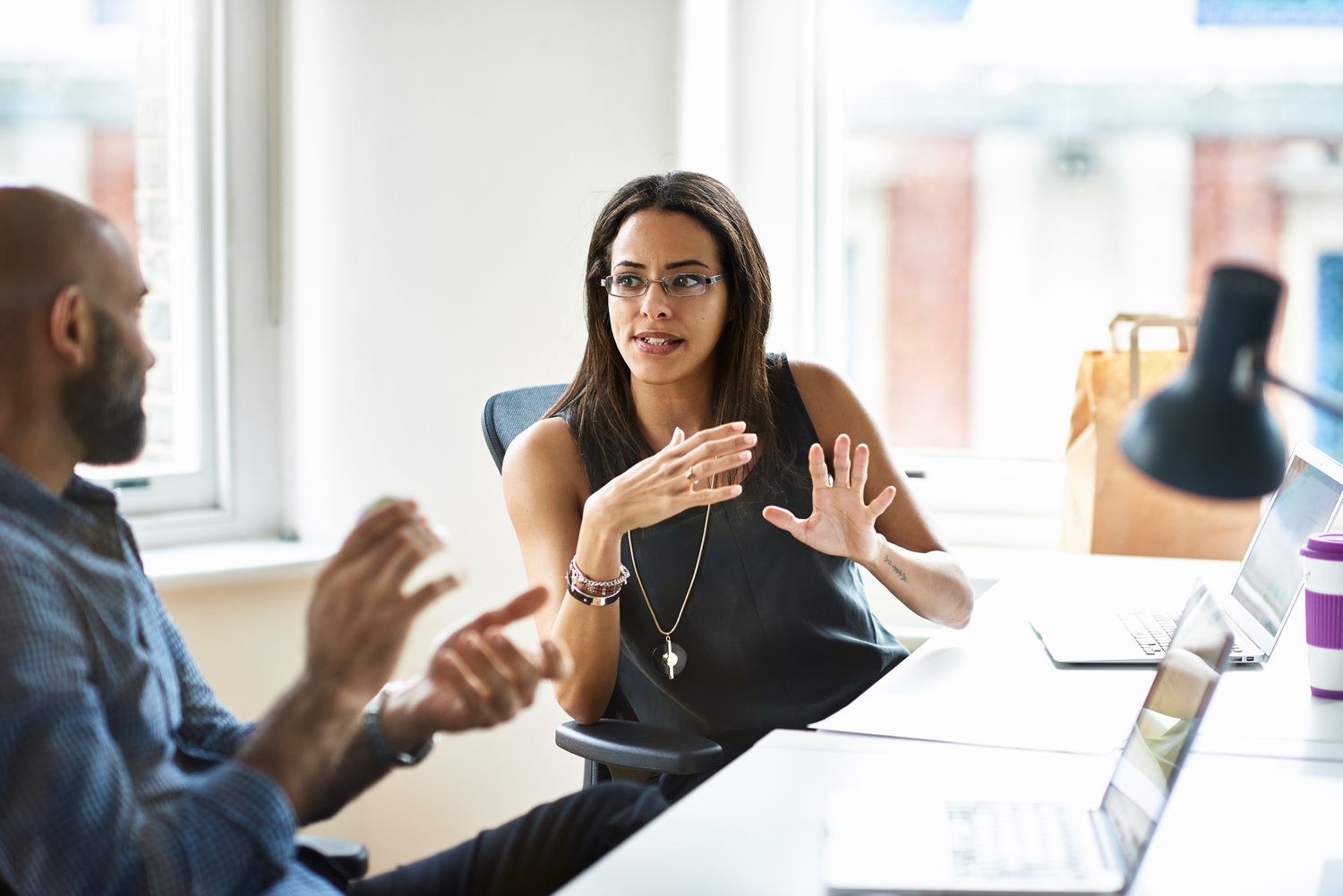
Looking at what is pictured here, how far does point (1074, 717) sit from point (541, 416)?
855mm

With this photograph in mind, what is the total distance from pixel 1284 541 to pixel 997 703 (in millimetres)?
520

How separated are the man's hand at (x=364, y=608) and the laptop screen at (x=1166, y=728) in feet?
1.93

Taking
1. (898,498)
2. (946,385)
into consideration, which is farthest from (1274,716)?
(946,385)

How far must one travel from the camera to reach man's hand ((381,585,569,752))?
92cm

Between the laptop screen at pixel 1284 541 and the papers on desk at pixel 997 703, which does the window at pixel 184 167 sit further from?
the laptop screen at pixel 1284 541

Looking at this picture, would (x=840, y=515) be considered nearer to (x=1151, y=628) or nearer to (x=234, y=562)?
(x=1151, y=628)

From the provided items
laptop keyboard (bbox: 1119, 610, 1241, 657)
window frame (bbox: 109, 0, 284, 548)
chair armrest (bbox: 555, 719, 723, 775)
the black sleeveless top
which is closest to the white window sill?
window frame (bbox: 109, 0, 284, 548)

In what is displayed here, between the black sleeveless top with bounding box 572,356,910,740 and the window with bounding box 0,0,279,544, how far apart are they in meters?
0.61

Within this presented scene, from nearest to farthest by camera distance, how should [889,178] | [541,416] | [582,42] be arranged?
[541,416]
[582,42]
[889,178]

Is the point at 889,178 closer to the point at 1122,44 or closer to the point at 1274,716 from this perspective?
the point at 1122,44

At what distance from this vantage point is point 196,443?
48.2 inches

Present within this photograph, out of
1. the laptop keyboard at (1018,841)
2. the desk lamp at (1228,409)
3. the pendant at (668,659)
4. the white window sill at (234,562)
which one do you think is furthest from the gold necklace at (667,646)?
the desk lamp at (1228,409)

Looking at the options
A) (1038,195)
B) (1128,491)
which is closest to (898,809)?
(1128,491)

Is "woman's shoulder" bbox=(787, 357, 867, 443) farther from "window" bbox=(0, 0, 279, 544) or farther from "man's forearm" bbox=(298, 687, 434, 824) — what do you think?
"man's forearm" bbox=(298, 687, 434, 824)
